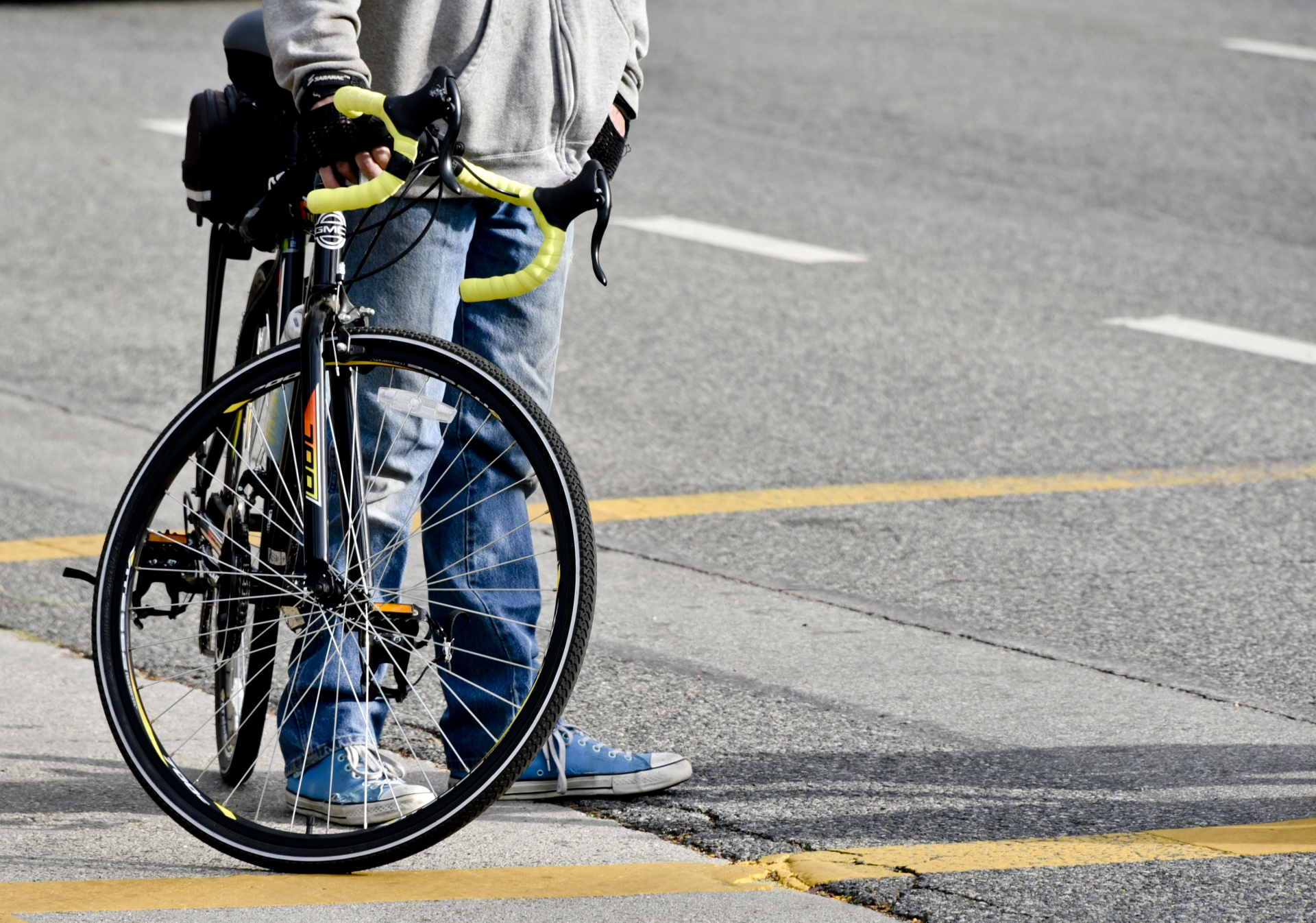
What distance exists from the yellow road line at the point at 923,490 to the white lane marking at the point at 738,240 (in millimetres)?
2975

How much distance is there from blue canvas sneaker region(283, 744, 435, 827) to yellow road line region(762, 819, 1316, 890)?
0.62m

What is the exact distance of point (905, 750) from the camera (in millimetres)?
3955

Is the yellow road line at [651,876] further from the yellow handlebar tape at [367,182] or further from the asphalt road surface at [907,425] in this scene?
the yellow handlebar tape at [367,182]

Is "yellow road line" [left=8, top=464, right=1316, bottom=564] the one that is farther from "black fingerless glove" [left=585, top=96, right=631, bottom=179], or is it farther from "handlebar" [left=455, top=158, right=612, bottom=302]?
"handlebar" [left=455, top=158, right=612, bottom=302]

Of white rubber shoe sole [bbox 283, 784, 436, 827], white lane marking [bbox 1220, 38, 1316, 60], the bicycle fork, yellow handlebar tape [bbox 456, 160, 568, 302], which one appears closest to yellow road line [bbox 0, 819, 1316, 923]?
white rubber shoe sole [bbox 283, 784, 436, 827]

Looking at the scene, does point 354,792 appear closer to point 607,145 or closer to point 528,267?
point 528,267

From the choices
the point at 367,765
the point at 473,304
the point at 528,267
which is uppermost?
the point at 528,267

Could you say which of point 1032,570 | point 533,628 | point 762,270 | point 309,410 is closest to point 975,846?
point 533,628

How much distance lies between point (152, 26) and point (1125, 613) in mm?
11413

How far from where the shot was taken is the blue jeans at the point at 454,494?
11.4 ft

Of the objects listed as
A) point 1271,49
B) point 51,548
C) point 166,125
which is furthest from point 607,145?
point 1271,49

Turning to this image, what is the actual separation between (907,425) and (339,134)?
3.60 metres

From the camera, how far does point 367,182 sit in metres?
3.20

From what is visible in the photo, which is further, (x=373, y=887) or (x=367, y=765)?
(x=367, y=765)
